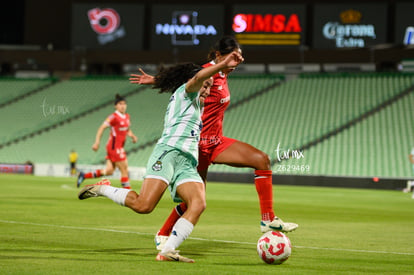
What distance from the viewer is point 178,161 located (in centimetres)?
796

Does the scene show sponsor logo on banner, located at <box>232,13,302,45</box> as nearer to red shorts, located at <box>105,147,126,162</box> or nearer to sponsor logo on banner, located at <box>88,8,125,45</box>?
sponsor logo on banner, located at <box>88,8,125,45</box>

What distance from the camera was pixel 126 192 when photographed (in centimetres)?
805

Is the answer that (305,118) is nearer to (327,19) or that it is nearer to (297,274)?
(327,19)

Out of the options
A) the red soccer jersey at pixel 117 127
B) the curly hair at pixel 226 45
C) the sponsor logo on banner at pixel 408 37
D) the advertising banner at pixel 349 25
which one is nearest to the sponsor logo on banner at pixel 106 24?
the advertising banner at pixel 349 25

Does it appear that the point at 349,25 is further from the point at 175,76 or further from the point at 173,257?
the point at 173,257

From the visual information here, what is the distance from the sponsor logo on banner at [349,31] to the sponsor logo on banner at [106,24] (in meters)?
12.6

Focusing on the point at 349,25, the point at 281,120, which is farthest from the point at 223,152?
the point at 349,25

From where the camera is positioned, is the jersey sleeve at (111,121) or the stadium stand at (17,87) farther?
the stadium stand at (17,87)

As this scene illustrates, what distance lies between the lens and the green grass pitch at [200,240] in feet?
24.4

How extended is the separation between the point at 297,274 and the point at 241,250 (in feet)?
6.73

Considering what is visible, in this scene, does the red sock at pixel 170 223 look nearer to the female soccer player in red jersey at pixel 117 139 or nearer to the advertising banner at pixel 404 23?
the female soccer player in red jersey at pixel 117 139

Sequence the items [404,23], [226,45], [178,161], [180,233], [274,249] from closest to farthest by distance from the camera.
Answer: [180,233] < [274,249] < [178,161] < [226,45] < [404,23]

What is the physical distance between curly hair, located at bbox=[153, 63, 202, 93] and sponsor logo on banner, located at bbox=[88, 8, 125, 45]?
37331 mm

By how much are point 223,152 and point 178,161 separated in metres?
1.37
